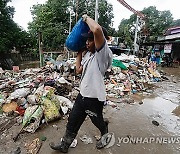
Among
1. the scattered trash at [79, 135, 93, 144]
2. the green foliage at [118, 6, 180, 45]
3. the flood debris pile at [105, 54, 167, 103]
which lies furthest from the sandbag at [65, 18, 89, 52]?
the green foliage at [118, 6, 180, 45]

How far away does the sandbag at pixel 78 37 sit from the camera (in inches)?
77.1

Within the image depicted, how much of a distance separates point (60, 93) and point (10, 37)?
13.5 metres

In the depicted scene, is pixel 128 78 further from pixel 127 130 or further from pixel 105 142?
pixel 105 142

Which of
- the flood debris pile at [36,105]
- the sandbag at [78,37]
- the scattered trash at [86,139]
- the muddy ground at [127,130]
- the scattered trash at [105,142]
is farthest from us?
the flood debris pile at [36,105]

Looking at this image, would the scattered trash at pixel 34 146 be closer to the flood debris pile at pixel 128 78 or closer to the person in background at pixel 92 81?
the person in background at pixel 92 81

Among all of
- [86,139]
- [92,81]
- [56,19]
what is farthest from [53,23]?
[92,81]

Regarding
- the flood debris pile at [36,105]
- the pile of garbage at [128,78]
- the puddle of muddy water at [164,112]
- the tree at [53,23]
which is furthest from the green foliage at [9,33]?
the puddle of muddy water at [164,112]

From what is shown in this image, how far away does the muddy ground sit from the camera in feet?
7.88

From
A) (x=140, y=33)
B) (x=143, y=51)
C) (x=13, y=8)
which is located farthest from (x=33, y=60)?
(x=140, y=33)

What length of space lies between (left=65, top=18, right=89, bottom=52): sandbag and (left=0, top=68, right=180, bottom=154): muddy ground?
1.34 meters

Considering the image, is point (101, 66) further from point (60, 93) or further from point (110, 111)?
point (60, 93)

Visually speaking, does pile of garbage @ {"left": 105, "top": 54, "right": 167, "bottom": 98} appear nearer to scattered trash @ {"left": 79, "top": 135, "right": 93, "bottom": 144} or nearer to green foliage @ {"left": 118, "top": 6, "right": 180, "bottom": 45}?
scattered trash @ {"left": 79, "top": 135, "right": 93, "bottom": 144}

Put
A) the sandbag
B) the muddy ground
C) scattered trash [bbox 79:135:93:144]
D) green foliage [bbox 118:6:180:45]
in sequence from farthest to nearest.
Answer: green foliage [bbox 118:6:180:45], scattered trash [bbox 79:135:93:144], the muddy ground, the sandbag

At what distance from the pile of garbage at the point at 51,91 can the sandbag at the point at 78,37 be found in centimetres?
146
